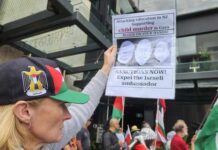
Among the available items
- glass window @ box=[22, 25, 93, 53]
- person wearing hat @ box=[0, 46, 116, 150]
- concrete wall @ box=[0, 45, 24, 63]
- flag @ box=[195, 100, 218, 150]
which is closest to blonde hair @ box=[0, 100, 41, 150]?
person wearing hat @ box=[0, 46, 116, 150]

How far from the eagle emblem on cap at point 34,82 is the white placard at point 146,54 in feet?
4.93

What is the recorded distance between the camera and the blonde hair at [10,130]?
977 mm

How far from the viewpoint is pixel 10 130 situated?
1001 millimetres

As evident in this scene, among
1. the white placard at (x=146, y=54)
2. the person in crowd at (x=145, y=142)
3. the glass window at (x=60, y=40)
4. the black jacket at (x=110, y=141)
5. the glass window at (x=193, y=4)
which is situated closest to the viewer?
the white placard at (x=146, y=54)

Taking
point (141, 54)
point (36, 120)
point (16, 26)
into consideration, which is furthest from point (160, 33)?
point (16, 26)

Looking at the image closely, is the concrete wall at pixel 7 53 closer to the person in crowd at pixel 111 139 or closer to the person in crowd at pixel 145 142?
the person in crowd at pixel 111 139

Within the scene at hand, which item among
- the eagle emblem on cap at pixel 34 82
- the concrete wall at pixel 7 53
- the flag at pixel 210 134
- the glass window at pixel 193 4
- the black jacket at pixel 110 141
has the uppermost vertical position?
the glass window at pixel 193 4

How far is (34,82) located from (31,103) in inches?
3.2

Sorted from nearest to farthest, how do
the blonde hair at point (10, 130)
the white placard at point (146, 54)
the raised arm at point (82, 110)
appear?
the blonde hair at point (10, 130)
the raised arm at point (82, 110)
the white placard at point (146, 54)

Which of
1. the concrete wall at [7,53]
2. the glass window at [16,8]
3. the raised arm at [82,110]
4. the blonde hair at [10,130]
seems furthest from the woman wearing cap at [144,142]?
the glass window at [16,8]

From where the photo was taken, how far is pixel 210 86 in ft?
43.5

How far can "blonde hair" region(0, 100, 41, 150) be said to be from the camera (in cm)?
98

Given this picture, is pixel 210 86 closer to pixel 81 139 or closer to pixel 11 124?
pixel 81 139

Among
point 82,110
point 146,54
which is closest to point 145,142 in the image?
point 146,54
